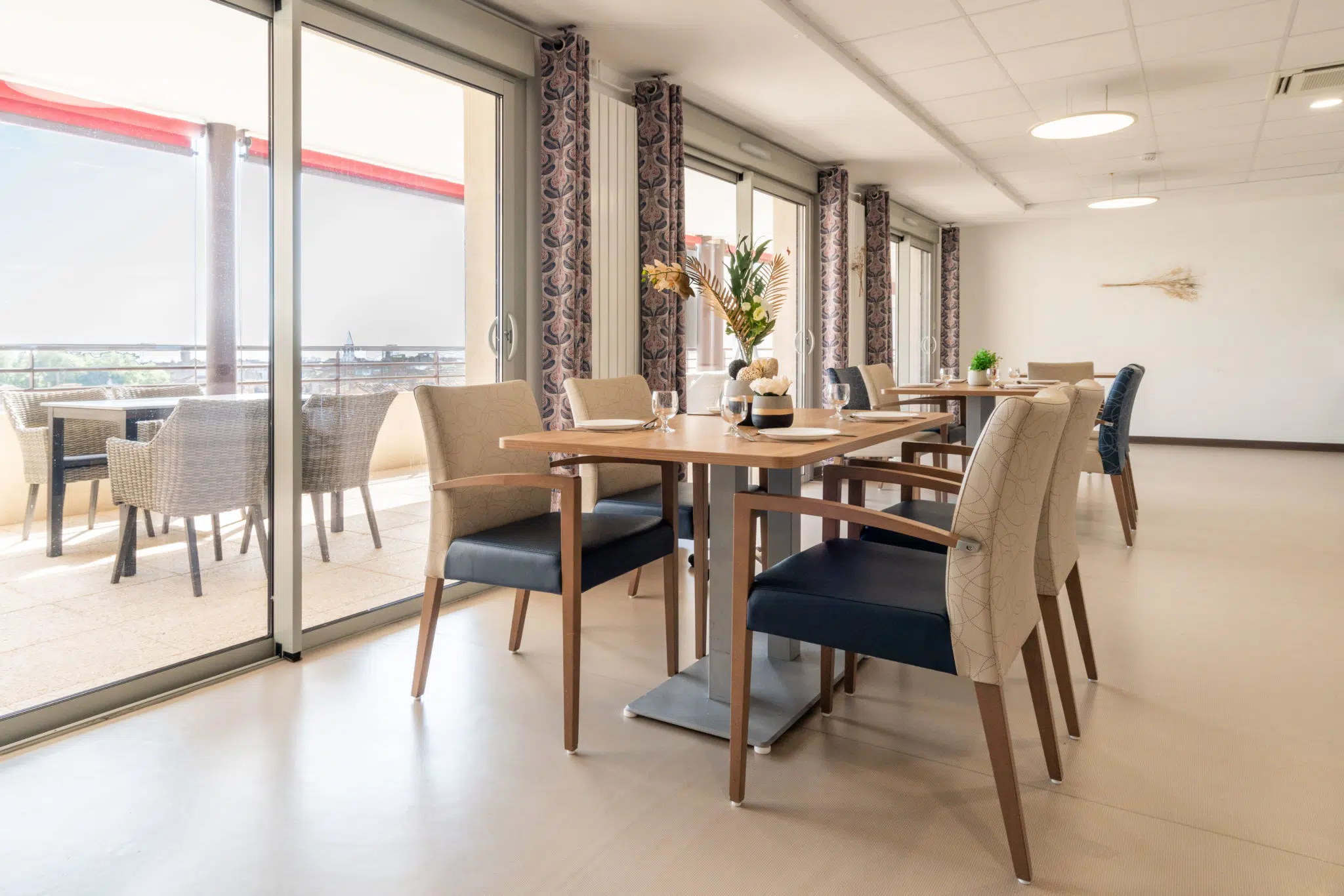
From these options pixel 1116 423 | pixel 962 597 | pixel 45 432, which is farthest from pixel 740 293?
pixel 1116 423

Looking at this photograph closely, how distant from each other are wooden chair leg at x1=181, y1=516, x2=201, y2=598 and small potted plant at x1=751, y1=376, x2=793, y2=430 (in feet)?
6.02

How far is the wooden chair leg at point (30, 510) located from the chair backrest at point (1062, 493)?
263cm

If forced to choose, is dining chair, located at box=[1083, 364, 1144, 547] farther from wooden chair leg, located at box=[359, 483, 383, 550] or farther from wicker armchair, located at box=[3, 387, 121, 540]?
wicker armchair, located at box=[3, 387, 121, 540]

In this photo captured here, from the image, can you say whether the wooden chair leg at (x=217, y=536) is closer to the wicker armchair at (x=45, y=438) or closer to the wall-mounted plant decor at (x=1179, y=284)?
the wicker armchair at (x=45, y=438)

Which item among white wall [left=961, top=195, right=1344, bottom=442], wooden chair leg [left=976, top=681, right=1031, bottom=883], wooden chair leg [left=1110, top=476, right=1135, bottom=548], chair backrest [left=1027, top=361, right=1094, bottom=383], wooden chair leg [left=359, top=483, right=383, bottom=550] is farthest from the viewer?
white wall [left=961, top=195, right=1344, bottom=442]

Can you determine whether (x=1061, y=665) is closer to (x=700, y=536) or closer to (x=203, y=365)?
(x=700, y=536)

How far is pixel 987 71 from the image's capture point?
16.0 ft

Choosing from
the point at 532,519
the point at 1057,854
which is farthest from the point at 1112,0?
the point at 1057,854

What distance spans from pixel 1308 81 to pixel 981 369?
247 cm

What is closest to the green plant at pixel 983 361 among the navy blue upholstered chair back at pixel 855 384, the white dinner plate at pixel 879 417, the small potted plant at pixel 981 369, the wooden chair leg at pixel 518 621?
the small potted plant at pixel 981 369

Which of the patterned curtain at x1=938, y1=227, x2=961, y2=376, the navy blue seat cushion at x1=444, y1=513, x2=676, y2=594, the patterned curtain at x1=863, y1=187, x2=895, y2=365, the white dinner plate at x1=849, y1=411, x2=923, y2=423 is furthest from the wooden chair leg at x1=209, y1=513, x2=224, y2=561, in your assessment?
the patterned curtain at x1=938, y1=227, x2=961, y2=376

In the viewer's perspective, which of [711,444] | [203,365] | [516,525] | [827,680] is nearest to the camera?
[711,444]

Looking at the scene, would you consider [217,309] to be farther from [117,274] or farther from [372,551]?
[372,551]

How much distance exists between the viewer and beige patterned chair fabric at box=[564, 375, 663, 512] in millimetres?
3002
